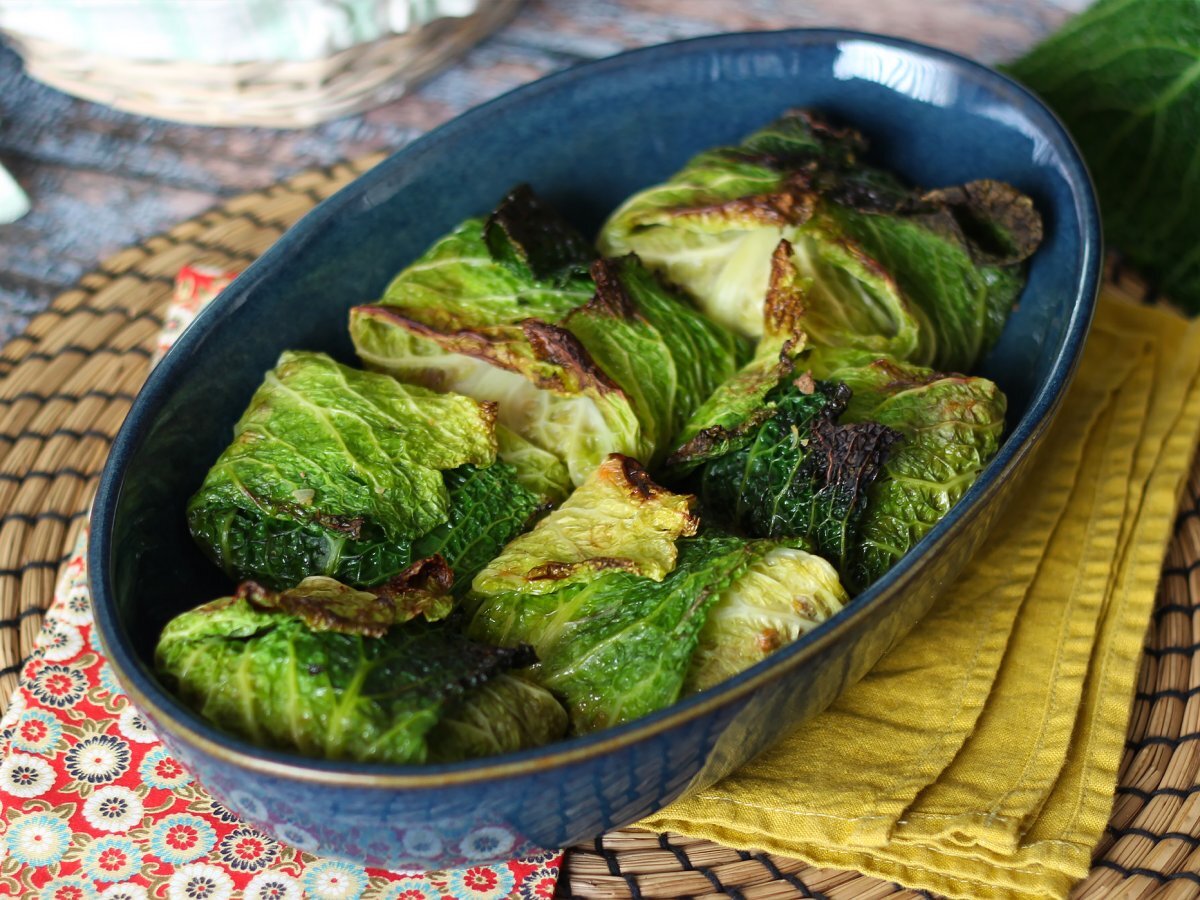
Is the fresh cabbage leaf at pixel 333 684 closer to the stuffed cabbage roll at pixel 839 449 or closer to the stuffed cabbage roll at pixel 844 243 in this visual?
the stuffed cabbage roll at pixel 839 449

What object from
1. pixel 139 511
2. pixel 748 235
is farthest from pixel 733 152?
pixel 139 511

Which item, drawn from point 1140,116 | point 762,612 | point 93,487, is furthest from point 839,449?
point 1140,116

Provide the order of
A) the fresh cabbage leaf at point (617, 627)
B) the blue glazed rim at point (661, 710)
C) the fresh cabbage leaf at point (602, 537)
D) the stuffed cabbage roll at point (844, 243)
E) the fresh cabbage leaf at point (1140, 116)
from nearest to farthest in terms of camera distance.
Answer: the blue glazed rim at point (661, 710) < the fresh cabbage leaf at point (617, 627) < the fresh cabbage leaf at point (602, 537) < the stuffed cabbage roll at point (844, 243) < the fresh cabbage leaf at point (1140, 116)

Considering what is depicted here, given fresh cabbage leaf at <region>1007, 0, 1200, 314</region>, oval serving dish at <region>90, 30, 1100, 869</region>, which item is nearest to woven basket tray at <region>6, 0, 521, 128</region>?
oval serving dish at <region>90, 30, 1100, 869</region>

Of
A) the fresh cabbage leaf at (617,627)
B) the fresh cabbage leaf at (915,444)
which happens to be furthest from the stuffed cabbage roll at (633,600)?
the fresh cabbage leaf at (915,444)

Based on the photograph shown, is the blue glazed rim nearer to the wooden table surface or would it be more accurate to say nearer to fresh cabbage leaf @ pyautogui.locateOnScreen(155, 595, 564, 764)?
fresh cabbage leaf @ pyautogui.locateOnScreen(155, 595, 564, 764)

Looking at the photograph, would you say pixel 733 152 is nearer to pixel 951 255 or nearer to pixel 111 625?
pixel 951 255
